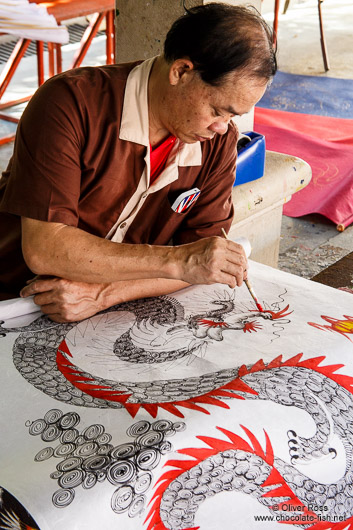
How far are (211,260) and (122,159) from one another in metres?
0.33

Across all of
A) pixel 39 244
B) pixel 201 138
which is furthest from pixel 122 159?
pixel 39 244

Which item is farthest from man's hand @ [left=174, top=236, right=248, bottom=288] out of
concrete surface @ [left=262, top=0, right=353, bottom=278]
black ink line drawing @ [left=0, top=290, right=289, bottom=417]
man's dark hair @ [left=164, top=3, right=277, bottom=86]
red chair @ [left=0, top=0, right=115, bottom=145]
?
red chair @ [left=0, top=0, right=115, bottom=145]

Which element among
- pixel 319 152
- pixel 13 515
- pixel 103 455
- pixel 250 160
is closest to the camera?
pixel 13 515

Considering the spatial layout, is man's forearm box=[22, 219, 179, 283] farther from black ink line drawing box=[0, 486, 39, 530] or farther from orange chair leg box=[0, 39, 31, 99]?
orange chair leg box=[0, 39, 31, 99]

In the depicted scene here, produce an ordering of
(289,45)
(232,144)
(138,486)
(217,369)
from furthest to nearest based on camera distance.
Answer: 1. (289,45)
2. (232,144)
3. (217,369)
4. (138,486)

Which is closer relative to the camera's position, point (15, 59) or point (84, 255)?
point (84, 255)

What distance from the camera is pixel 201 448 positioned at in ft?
3.78

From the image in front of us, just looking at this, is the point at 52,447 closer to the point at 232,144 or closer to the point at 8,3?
the point at 232,144

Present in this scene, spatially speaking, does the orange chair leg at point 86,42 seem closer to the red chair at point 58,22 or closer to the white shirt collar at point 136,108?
the red chair at point 58,22

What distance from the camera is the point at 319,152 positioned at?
158 inches

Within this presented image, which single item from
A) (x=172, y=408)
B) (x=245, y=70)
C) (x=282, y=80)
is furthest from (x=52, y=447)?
(x=282, y=80)

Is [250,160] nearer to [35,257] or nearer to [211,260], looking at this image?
[211,260]

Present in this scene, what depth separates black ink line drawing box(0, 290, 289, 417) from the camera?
1.26 meters

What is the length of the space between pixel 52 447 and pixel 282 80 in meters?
5.19
